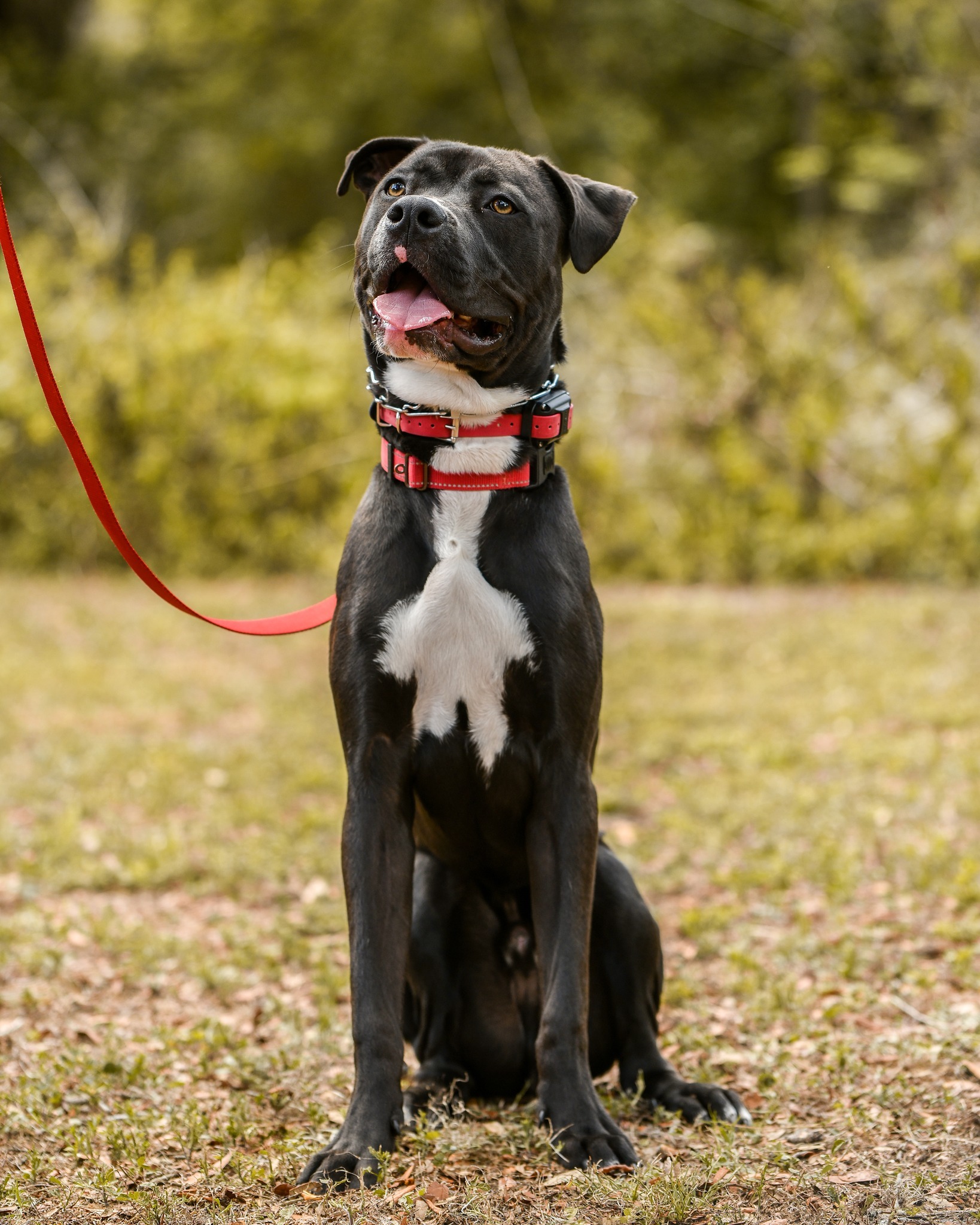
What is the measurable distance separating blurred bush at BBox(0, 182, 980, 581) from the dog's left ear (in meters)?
8.43

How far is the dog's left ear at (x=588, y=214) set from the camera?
3.10 metres

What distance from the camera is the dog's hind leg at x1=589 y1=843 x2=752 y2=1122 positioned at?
3.25 m

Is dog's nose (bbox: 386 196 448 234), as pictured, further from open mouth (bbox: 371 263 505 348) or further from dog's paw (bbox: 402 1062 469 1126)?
dog's paw (bbox: 402 1062 469 1126)

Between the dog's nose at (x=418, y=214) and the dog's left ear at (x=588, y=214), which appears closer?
the dog's nose at (x=418, y=214)

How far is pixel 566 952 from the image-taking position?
290cm

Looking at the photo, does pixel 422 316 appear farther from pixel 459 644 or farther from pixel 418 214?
pixel 459 644

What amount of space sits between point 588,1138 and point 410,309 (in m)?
1.79

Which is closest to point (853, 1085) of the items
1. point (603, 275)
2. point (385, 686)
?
point (385, 686)

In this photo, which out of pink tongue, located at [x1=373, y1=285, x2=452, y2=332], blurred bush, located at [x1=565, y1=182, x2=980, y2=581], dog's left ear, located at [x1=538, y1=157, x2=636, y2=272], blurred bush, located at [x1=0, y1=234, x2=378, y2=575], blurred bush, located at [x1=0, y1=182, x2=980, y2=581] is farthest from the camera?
blurred bush, located at [x1=0, y1=234, x2=378, y2=575]

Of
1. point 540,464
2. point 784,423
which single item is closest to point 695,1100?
point 540,464

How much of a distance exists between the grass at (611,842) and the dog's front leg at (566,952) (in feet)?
0.38

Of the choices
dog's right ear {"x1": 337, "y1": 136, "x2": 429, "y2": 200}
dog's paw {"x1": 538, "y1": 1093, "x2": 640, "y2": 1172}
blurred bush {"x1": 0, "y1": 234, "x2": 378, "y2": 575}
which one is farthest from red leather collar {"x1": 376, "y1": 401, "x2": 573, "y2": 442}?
blurred bush {"x1": 0, "y1": 234, "x2": 378, "y2": 575}

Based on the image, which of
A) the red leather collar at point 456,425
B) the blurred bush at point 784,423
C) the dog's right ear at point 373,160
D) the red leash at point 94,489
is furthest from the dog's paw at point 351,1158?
→ the blurred bush at point 784,423

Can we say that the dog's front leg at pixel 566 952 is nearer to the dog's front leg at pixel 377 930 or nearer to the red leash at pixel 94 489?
the dog's front leg at pixel 377 930
